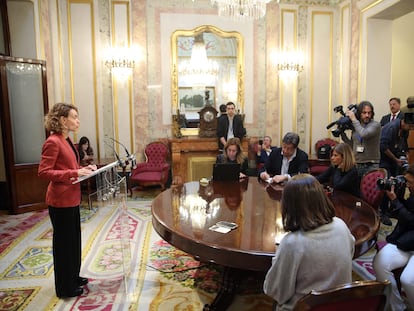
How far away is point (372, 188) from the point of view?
3033 millimetres

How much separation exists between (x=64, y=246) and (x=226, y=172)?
1.63 meters

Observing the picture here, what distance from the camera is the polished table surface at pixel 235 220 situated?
1.78m

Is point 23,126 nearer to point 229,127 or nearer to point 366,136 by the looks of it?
point 229,127

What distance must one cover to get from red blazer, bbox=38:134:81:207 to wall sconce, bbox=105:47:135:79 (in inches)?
150

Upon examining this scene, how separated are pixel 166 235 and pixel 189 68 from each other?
15.4ft

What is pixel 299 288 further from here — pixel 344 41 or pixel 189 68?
pixel 344 41

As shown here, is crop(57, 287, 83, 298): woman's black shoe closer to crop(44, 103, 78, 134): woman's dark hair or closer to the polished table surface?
the polished table surface

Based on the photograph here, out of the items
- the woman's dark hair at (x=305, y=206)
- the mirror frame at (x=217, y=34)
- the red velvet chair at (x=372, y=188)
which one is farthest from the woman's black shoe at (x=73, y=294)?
the mirror frame at (x=217, y=34)

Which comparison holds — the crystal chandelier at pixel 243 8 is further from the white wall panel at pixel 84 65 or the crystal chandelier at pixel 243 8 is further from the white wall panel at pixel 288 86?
the white wall panel at pixel 84 65

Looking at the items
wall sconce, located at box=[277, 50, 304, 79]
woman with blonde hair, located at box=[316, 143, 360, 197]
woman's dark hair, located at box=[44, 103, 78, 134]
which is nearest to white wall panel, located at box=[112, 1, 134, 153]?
wall sconce, located at box=[277, 50, 304, 79]

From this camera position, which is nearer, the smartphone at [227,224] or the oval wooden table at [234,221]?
the oval wooden table at [234,221]

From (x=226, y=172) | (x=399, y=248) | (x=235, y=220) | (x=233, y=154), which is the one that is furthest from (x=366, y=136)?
(x=235, y=220)

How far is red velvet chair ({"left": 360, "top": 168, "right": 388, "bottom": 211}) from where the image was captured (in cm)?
295

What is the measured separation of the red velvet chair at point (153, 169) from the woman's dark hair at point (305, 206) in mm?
4349
